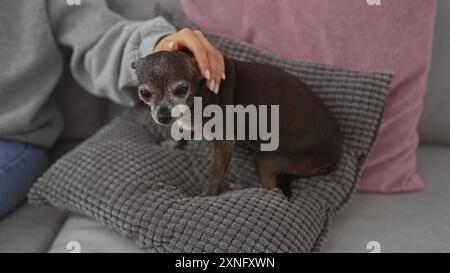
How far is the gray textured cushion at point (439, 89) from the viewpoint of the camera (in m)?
1.34

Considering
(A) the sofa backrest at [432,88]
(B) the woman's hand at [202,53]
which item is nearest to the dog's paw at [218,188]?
(B) the woman's hand at [202,53]

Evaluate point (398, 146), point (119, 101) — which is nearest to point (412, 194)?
point (398, 146)

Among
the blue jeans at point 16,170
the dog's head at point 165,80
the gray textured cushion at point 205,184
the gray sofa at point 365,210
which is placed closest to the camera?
the dog's head at point 165,80

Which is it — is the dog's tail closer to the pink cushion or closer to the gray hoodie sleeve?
the pink cushion

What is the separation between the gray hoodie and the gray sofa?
111 mm

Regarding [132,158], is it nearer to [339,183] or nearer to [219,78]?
[219,78]

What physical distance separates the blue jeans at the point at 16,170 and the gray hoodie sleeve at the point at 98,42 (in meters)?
0.23

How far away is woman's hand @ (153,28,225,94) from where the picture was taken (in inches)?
38.2

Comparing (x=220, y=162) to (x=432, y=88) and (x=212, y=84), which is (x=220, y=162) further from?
(x=432, y=88)

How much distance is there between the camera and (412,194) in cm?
129

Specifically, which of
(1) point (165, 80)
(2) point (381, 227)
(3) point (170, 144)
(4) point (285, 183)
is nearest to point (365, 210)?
(2) point (381, 227)

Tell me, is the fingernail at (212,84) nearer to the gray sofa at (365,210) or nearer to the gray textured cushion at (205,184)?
the gray textured cushion at (205,184)

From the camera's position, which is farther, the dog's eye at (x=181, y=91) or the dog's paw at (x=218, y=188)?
the dog's paw at (x=218, y=188)

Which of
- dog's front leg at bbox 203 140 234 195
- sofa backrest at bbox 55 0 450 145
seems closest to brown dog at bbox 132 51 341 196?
dog's front leg at bbox 203 140 234 195
